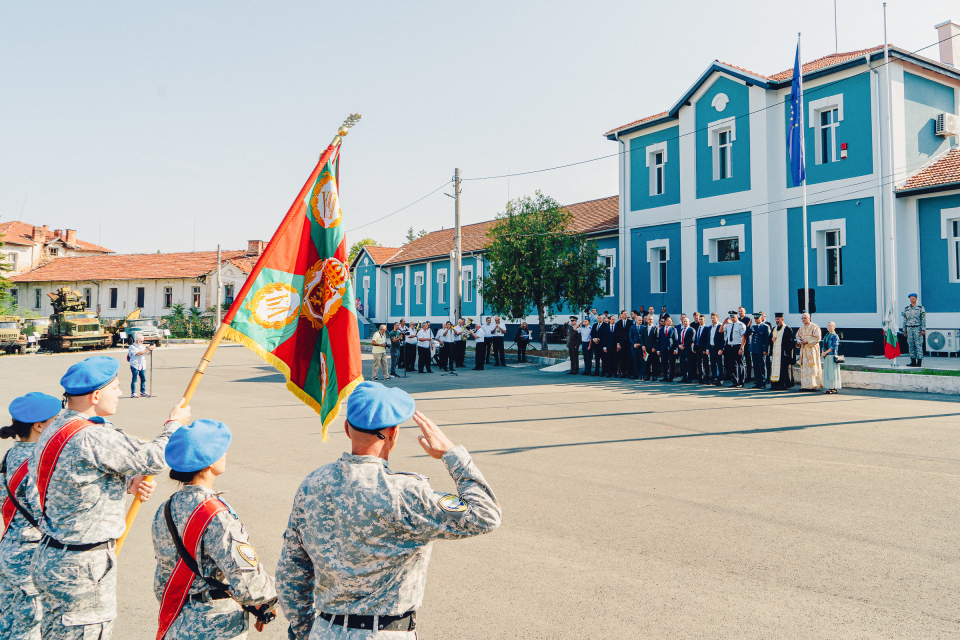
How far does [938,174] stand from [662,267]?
10.2 meters

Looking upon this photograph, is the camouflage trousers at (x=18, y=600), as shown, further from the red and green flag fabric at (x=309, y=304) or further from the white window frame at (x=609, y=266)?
the white window frame at (x=609, y=266)

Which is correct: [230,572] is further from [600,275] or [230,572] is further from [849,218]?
[600,275]

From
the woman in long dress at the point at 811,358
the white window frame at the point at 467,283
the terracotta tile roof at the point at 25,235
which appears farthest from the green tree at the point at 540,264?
the terracotta tile roof at the point at 25,235

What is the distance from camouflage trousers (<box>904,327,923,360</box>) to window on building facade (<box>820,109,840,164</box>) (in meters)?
6.85

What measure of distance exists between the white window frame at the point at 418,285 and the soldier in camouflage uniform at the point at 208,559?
137 feet

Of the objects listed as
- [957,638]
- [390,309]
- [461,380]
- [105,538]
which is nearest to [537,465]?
[957,638]

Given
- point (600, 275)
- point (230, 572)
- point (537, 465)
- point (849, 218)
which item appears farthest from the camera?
point (600, 275)

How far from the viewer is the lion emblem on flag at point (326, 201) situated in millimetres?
4562

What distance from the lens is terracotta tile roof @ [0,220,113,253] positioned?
67625 millimetres

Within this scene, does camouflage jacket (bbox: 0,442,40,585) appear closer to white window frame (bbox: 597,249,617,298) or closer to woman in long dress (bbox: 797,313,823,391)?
woman in long dress (bbox: 797,313,823,391)

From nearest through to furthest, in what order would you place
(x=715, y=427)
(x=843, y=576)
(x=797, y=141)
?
(x=843, y=576)
(x=715, y=427)
(x=797, y=141)

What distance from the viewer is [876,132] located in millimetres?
21000

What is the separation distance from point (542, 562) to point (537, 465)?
329 cm

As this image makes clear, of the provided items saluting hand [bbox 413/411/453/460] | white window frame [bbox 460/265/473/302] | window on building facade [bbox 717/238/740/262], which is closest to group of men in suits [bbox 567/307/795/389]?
window on building facade [bbox 717/238/740/262]
